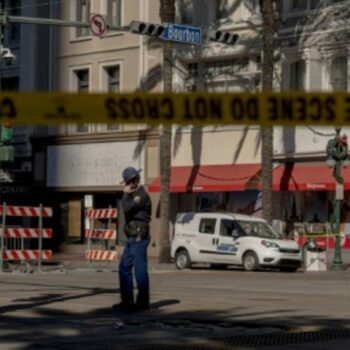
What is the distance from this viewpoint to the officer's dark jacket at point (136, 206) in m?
14.5

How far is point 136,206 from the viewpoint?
14453 millimetres

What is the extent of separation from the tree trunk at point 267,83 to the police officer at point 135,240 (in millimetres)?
22455

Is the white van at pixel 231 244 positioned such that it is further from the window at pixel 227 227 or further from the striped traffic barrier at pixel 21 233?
the striped traffic barrier at pixel 21 233

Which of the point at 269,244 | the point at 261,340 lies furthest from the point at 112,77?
the point at 261,340

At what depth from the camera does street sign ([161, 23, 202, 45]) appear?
98.4ft

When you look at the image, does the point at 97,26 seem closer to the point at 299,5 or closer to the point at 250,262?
the point at 250,262

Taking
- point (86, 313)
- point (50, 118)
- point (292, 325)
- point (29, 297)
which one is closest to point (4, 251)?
point (29, 297)

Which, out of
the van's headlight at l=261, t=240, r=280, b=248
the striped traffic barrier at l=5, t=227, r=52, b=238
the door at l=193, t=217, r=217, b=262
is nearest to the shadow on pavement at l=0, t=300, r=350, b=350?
the striped traffic barrier at l=5, t=227, r=52, b=238

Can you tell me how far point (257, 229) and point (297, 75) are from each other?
33.5 ft

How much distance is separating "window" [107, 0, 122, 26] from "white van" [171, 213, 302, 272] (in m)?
16.2

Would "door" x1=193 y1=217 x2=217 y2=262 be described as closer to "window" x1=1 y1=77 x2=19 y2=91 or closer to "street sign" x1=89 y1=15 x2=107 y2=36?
"street sign" x1=89 y1=15 x2=107 y2=36

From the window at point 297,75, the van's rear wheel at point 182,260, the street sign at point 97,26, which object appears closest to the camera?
the street sign at point 97,26

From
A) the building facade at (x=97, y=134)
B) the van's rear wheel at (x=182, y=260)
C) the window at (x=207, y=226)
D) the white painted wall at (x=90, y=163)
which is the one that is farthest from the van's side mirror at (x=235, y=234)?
the white painted wall at (x=90, y=163)

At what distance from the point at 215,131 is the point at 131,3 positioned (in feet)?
22.9
